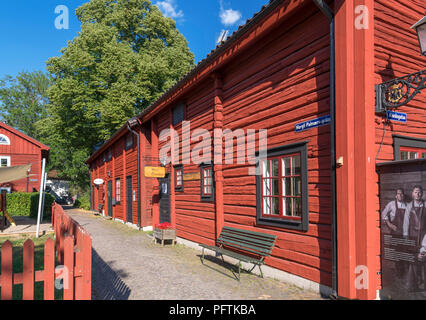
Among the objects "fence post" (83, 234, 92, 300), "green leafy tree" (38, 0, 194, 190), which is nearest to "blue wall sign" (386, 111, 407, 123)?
"fence post" (83, 234, 92, 300)

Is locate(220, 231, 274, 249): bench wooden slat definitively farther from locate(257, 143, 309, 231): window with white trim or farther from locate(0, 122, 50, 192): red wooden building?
locate(0, 122, 50, 192): red wooden building

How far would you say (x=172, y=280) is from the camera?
238 inches

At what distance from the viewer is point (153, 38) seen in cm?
2653

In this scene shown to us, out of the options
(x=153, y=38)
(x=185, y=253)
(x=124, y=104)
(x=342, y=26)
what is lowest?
(x=185, y=253)

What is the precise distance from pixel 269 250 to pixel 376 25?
14.2 feet

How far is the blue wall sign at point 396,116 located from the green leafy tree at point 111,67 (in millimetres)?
20012

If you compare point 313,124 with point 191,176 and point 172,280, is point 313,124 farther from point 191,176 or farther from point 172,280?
point 191,176

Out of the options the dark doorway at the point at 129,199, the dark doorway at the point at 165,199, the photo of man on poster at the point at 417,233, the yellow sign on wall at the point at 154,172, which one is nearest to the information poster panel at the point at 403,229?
the photo of man on poster at the point at 417,233

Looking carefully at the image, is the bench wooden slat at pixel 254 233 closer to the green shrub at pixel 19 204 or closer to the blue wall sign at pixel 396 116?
the blue wall sign at pixel 396 116

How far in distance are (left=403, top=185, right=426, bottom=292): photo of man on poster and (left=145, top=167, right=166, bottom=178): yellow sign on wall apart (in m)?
8.67


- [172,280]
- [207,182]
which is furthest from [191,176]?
[172,280]

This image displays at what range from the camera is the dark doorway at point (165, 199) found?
1178cm

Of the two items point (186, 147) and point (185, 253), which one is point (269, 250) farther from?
point (186, 147)

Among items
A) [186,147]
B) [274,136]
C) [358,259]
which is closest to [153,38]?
[186,147]
